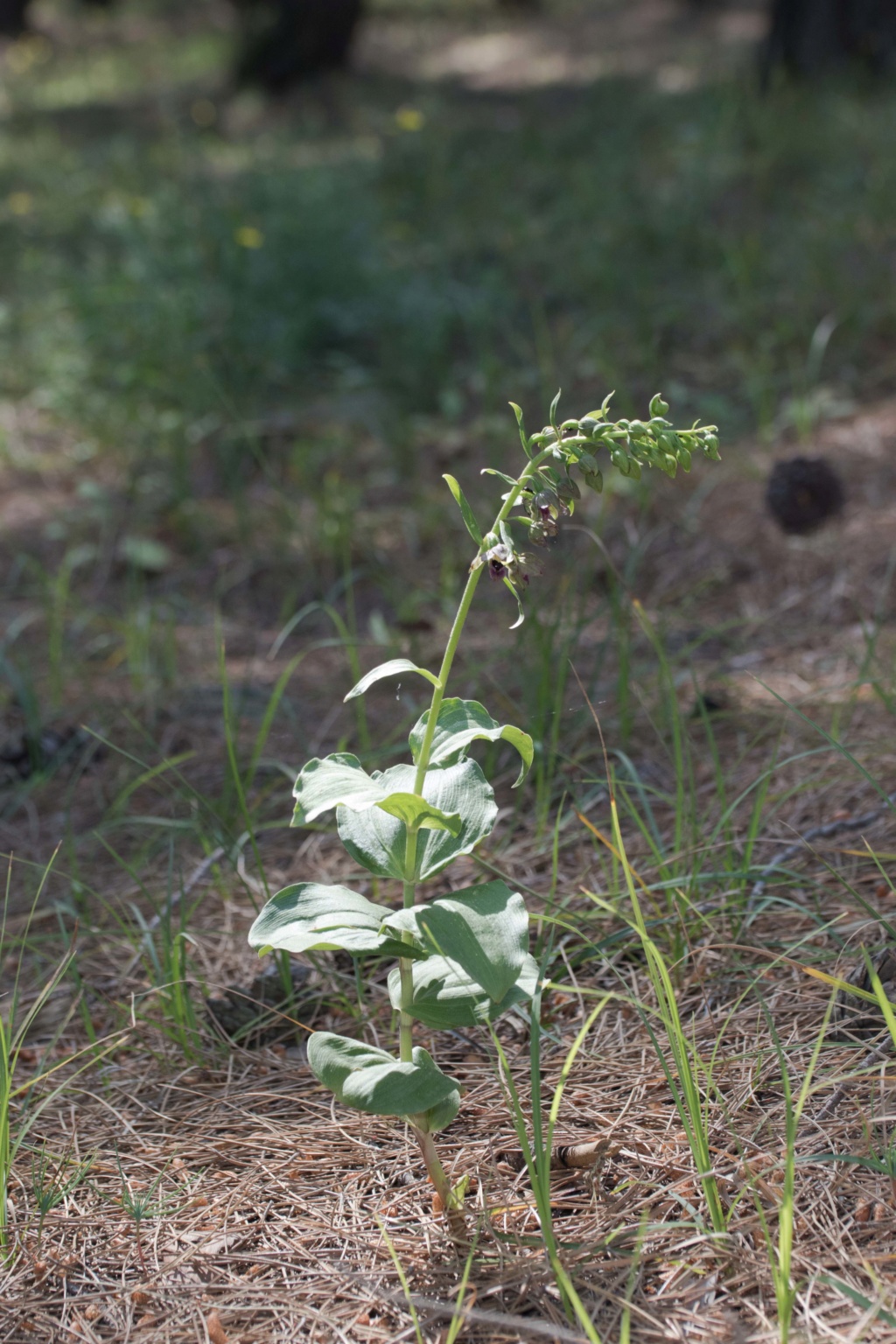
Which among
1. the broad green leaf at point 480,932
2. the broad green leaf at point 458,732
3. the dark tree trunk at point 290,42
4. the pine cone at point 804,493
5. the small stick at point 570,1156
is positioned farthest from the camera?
the dark tree trunk at point 290,42

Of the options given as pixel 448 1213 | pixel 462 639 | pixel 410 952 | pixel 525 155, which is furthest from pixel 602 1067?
pixel 525 155

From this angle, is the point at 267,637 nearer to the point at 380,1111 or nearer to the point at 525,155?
the point at 380,1111

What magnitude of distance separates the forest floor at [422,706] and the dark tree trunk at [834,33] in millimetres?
1121

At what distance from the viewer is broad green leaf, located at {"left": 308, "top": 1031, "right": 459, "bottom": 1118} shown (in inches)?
47.8

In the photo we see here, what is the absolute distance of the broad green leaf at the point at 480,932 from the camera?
3.94 feet

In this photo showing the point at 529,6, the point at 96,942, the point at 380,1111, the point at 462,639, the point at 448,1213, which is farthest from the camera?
the point at 529,6

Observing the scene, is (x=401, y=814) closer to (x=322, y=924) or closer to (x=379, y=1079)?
(x=322, y=924)

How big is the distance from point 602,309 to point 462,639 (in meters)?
2.24

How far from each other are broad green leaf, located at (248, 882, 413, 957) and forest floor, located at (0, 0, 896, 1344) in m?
0.30

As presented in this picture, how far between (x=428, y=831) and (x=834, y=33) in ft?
25.8

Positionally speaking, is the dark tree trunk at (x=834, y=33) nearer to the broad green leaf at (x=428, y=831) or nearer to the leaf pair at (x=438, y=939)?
the broad green leaf at (x=428, y=831)

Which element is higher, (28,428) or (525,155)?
(525,155)

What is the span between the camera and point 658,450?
3.99 ft

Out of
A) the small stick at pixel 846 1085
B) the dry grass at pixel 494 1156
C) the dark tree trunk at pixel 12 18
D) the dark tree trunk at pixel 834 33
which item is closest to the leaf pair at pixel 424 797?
the dry grass at pixel 494 1156
